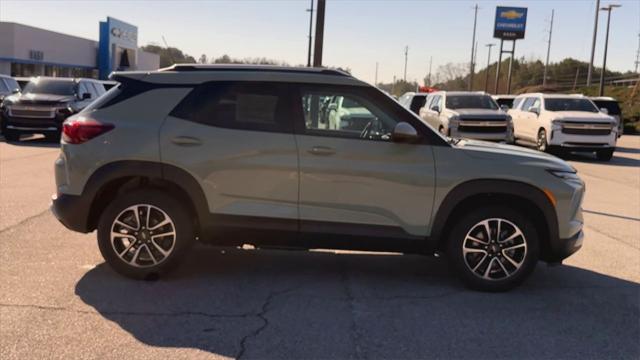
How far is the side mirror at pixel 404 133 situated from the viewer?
5289 millimetres

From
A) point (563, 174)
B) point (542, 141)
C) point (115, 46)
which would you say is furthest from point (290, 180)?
point (115, 46)

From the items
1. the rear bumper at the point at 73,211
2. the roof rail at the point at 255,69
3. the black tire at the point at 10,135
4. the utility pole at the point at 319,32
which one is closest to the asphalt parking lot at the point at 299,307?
the rear bumper at the point at 73,211

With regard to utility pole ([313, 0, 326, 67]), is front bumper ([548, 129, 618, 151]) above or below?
below

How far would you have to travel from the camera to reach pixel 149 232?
547 centimetres

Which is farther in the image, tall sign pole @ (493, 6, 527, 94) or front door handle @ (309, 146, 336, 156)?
tall sign pole @ (493, 6, 527, 94)

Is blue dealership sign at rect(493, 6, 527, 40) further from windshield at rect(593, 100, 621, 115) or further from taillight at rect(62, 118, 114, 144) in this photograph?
taillight at rect(62, 118, 114, 144)

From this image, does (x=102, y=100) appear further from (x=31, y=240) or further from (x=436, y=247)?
(x=436, y=247)

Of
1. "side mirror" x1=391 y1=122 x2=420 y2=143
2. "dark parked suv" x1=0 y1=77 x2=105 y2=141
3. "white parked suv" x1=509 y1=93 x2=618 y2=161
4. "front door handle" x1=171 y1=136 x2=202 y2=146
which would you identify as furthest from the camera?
"dark parked suv" x1=0 y1=77 x2=105 y2=141

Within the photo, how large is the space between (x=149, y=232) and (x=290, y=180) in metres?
1.30

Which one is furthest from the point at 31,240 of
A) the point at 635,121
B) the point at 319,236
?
the point at 635,121

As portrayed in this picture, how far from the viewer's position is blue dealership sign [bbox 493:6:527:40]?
218 feet

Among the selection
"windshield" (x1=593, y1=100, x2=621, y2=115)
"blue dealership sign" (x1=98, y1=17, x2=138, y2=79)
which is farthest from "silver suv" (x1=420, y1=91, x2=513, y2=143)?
"blue dealership sign" (x1=98, y1=17, x2=138, y2=79)

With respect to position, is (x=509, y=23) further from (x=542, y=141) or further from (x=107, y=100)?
(x=107, y=100)

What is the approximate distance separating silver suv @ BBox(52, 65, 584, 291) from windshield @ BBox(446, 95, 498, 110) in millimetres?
14918
